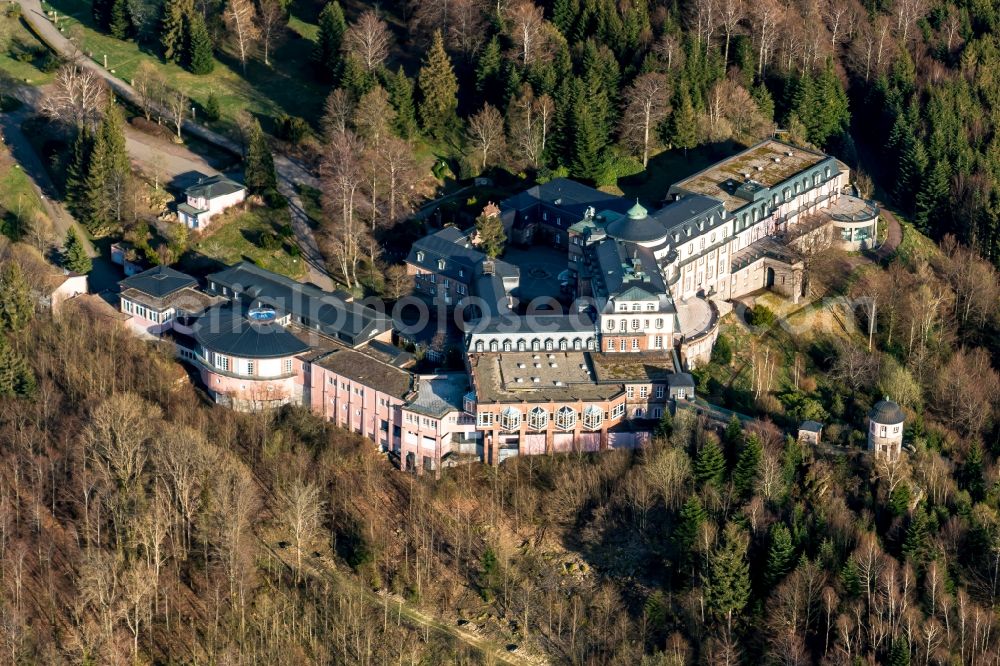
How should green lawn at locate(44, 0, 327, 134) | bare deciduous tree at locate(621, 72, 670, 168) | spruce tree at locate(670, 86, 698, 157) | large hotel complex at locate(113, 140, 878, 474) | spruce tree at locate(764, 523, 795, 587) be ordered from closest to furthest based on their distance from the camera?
spruce tree at locate(764, 523, 795, 587)
large hotel complex at locate(113, 140, 878, 474)
bare deciduous tree at locate(621, 72, 670, 168)
spruce tree at locate(670, 86, 698, 157)
green lawn at locate(44, 0, 327, 134)

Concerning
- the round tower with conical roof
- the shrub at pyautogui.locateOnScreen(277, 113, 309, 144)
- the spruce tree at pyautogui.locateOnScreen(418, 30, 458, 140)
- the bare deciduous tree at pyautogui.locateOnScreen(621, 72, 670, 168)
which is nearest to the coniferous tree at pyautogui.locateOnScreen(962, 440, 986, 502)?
the round tower with conical roof

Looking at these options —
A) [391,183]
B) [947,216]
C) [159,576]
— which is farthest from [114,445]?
[947,216]

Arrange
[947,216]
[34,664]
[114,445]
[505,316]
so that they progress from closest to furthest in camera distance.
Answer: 1. [34,664]
2. [114,445]
3. [505,316]
4. [947,216]

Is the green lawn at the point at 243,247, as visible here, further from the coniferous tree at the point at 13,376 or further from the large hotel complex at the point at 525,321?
the coniferous tree at the point at 13,376

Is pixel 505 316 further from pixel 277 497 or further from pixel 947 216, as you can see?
pixel 947 216

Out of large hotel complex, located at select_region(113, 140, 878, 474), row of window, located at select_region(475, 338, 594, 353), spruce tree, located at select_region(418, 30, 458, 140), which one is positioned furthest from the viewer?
spruce tree, located at select_region(418, 30, 458, 140)

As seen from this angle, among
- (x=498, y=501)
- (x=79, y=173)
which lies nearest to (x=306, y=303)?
(x=498, y=501)

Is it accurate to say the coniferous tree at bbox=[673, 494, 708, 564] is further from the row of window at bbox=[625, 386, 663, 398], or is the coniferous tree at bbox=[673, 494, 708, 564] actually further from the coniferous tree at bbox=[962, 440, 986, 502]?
the coniferous tree at bbox=[962, 440, 986, 502]
